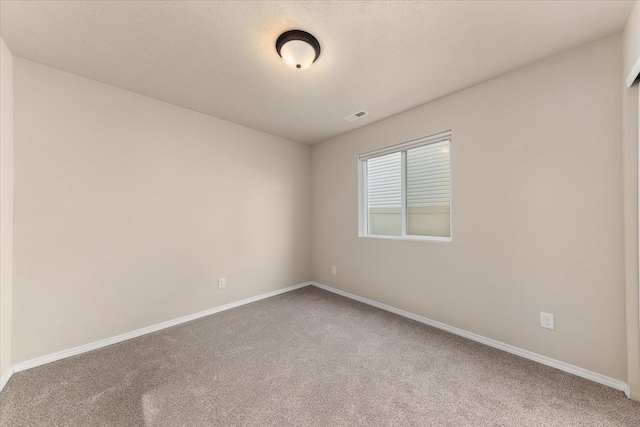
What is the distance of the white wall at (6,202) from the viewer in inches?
68.8

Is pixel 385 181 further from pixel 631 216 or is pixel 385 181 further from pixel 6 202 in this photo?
pixel 6 202

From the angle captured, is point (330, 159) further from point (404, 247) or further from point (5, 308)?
point (5, 308)

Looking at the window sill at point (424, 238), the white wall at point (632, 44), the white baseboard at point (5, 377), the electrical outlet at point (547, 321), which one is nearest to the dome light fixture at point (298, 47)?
the white wall at point (632, 44)

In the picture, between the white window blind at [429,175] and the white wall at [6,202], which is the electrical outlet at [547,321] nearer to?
the white window blind at [429,175]

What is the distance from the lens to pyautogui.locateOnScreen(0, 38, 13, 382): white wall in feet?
5.73

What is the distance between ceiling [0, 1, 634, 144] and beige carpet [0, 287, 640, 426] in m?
2.48

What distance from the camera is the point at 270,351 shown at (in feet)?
7.11

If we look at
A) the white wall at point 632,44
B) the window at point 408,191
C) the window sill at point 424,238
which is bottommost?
the window sill at point 424,238

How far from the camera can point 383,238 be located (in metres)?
3.19

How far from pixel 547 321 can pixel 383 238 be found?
1.68 m

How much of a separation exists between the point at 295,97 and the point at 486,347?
10.1ft

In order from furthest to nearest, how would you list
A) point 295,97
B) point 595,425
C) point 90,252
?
1. point 295,97
2. point 90,252
3. point 595,425

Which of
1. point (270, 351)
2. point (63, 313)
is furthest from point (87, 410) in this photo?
point (270, 351)

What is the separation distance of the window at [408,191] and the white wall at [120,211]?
159 centimetres
